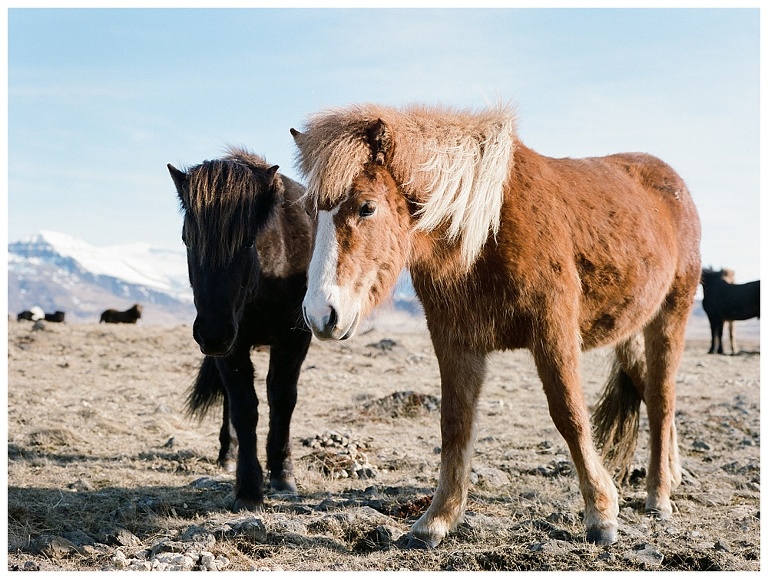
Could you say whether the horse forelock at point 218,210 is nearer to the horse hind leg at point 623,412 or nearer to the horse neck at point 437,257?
the horse neck at point 437,257

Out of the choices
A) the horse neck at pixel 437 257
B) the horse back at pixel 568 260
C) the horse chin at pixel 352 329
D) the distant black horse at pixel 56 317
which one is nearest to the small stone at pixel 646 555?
the horse back at pixel 568 260

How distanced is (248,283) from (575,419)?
2235 millimetres

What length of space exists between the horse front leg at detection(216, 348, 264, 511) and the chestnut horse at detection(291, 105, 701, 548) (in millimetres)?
1344

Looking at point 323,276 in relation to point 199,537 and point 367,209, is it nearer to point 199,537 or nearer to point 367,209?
point 367,209

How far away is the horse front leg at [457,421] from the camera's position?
4.31 m

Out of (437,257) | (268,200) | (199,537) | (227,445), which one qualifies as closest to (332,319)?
(437,257)

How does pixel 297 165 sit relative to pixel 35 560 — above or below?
above

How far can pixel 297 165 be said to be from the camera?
404cm

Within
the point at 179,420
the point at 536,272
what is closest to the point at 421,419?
the point at 179,420

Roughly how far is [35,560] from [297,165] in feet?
8.34

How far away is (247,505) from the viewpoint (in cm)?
491

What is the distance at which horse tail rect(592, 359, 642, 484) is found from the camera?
583 cm

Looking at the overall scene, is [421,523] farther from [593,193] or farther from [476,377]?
[593,193]

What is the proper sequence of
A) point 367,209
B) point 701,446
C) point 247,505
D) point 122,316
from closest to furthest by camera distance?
1. point 367,209
2. point 247,505
3. point 701,446
4. point 122,316
